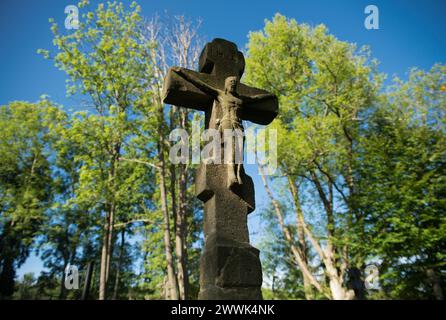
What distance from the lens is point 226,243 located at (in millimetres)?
3648

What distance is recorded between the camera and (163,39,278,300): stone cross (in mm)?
3484

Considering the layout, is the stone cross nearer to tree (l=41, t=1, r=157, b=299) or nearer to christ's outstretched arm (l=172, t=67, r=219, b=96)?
christ's outstretched arm (l=172, t=67, r=219, b=96)

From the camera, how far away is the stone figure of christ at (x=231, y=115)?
419 centimetres

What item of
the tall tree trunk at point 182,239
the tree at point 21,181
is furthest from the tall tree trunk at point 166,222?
the tree at point 21,181

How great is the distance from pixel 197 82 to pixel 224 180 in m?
1.48

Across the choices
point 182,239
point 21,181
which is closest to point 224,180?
point 182,239

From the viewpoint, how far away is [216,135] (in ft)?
14.3

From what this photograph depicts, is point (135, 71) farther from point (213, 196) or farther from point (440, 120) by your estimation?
point (440, 120)

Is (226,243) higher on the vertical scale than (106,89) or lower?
lower

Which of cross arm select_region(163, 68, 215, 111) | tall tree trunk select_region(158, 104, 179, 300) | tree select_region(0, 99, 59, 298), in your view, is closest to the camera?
cross arm select_region(163, 68, 215, 111)

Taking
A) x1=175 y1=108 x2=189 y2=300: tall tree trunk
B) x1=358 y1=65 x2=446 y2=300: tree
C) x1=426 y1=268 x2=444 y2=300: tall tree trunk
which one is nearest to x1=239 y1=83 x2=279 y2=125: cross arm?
x1=358 y1=65 x2=446 y2=300: tree

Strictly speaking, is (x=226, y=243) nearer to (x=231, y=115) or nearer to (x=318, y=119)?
(x=231, y=115)

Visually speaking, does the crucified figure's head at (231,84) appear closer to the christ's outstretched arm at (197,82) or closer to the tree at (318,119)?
the christ's outstretched arm at (197,82)
